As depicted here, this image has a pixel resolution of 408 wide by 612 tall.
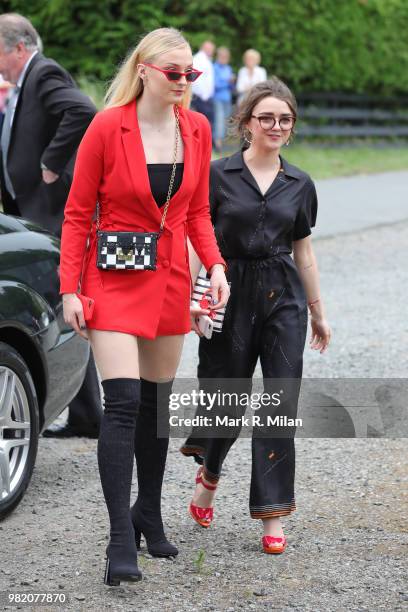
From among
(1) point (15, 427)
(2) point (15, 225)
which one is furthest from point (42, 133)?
(1) point (15, 427)

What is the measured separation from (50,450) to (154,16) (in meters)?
19.1

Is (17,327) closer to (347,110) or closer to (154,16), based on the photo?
(154,16)

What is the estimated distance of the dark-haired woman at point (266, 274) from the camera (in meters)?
4.69

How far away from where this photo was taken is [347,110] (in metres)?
31.0

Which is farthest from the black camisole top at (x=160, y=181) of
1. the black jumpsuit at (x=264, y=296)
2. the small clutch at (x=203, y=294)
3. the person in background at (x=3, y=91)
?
the person in background at (x=3, y=91)

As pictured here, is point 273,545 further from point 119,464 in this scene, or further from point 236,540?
point 119,464

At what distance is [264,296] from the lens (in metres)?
4.71

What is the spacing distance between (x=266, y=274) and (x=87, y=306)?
34.5 inches

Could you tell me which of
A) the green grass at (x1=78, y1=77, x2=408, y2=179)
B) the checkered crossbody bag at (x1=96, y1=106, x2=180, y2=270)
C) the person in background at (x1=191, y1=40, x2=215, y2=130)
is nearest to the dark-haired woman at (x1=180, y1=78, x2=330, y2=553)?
the checkered crossbody bag at (x1=96, y1=106, x2=180, y2=270)

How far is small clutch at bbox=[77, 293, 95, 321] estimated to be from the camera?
13.5 ft

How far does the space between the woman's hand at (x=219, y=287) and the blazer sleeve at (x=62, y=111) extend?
2123 mm

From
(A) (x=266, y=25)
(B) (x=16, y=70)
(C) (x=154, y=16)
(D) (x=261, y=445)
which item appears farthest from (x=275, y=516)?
(A) (x=266, y=25)

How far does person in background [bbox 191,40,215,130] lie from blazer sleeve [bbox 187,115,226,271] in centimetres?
1681

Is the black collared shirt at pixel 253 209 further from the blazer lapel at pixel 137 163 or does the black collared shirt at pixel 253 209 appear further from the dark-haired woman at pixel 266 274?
the blazer lapel at pixel 137 163
